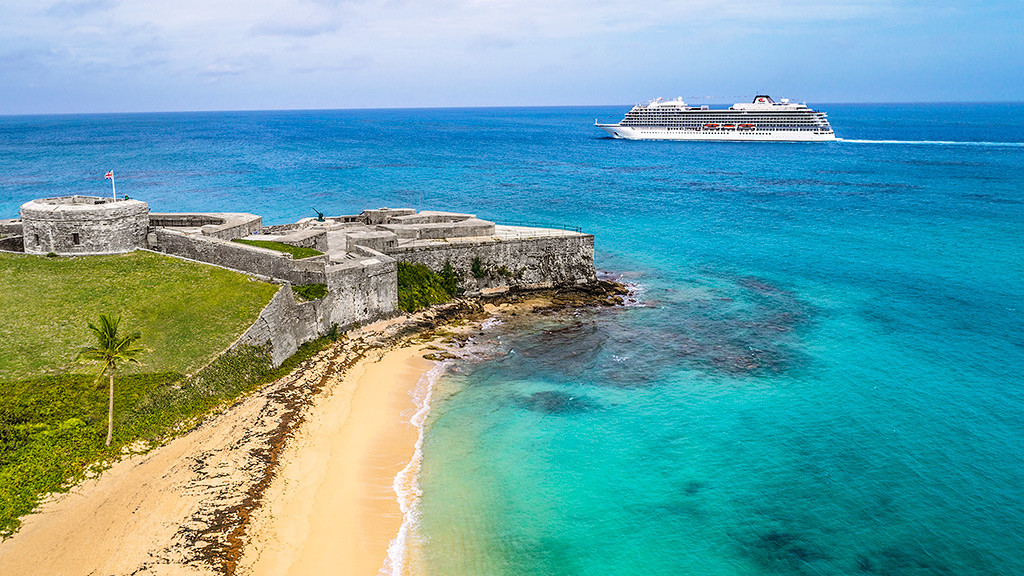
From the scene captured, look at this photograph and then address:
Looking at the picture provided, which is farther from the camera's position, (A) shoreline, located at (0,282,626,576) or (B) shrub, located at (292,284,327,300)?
(B) shrub, located at (292,284,327,300)

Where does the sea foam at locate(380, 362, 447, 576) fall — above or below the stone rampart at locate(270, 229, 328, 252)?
below

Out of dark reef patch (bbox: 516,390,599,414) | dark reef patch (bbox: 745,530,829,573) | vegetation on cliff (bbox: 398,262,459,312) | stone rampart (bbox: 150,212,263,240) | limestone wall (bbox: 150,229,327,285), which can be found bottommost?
dark reef patch (bbox: 745,530,829,573)

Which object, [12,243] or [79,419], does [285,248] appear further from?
[79,419]

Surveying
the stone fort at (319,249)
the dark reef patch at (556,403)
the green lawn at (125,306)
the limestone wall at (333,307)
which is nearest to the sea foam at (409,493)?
the dark reef patch at (556,403)

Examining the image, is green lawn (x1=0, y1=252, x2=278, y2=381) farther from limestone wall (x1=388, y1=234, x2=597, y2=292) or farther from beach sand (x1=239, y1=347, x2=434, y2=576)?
limestone wall (x1=388, y1=234, x2=597, y2=292)

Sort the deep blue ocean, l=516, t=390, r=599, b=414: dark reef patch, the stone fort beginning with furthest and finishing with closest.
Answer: the stone fort, l=516, t=390, r=599, b=414: dark reef patch, the deep blue ocean


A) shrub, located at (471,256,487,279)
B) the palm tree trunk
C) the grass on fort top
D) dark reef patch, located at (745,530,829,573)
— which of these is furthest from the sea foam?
shrub, located at (471,256,487,279)

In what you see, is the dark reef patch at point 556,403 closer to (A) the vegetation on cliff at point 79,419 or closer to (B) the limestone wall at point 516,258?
(A) the vegetation on cliff at point 79,419
